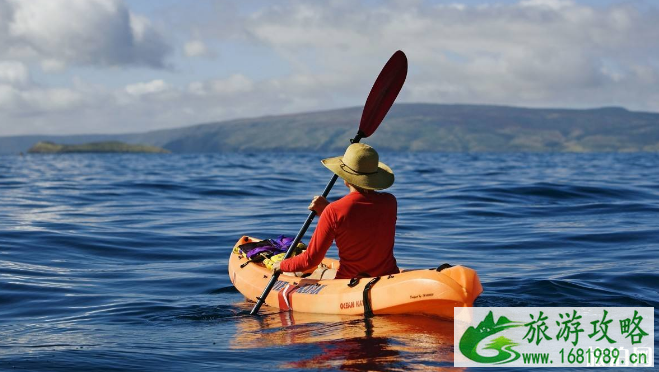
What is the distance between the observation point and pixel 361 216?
29.0ft

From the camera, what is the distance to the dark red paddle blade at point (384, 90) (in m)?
12.3

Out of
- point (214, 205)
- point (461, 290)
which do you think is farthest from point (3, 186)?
point (461, 290)

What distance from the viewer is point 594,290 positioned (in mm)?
10734

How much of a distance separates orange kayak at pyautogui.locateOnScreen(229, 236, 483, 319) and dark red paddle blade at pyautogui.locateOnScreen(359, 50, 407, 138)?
10.0 feet

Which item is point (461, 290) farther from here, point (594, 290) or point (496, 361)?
point (594, 290)

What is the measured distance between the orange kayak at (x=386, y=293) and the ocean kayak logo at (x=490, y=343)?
34cm

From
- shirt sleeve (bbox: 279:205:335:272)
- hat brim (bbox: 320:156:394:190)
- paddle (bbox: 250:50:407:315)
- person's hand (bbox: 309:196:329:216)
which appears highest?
paddle (bbox: 250:50:407:315)

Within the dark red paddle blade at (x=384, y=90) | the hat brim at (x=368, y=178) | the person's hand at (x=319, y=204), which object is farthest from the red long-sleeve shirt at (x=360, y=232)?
the dark red paddle blade at (x=384, y=90)

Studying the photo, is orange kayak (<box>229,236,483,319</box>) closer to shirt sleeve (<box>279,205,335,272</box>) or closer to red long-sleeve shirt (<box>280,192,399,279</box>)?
red long-sleeve shirt (<box>280,192,399,279</box>)

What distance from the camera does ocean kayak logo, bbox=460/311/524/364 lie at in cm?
731

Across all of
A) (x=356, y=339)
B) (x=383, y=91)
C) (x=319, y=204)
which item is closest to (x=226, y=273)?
(x=383, y=91)

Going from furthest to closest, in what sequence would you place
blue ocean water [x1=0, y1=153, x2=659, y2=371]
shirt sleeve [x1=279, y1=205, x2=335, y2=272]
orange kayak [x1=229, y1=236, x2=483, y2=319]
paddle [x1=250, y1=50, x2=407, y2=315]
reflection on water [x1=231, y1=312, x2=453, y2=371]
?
paddle [x1=250, y1=50, x2=407, y2=315] < shirt sleeve [x1=279, y1=205, x2=335, y2=272] < orange kayak [x1=229, y1=236, x2=483, y2=319] < blue ocean water [x1=0, y1=153, x2=659, y2=371] < reflection on water [x1=231, y1=312, x2=453, y2=371]

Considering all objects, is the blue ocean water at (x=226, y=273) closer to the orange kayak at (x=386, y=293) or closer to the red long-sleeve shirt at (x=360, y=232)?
the orange kayak at (x=386, y=293)

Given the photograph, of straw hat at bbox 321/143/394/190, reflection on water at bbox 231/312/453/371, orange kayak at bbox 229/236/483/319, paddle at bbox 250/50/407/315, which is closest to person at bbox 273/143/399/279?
straw hat at bbox 321/143/394/190
